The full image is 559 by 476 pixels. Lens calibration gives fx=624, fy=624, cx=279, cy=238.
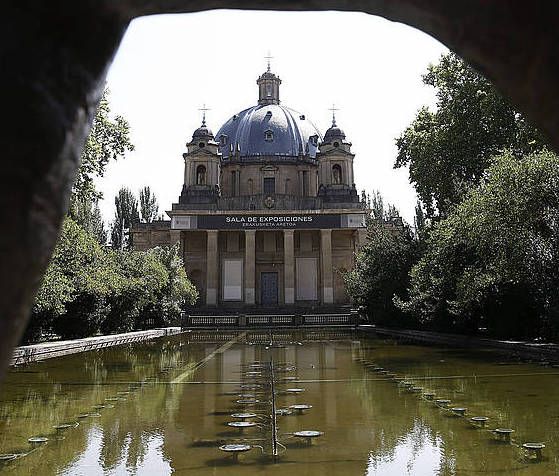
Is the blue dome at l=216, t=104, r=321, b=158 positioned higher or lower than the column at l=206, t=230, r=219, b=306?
higher

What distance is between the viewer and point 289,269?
47125 mm

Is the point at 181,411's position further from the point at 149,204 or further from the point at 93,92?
the point at 149,204

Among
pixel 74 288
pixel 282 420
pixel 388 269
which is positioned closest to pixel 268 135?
pixel 388 269

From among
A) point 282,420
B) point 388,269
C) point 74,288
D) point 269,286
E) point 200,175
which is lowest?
point 282,420

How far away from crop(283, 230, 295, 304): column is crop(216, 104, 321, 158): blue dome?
28.0 feet

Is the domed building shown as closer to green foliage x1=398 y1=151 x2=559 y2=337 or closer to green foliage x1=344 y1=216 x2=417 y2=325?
green foliage x1=344 y1=216 x2=417 y2=325

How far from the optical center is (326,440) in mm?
5375

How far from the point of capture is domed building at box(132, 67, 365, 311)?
155ft

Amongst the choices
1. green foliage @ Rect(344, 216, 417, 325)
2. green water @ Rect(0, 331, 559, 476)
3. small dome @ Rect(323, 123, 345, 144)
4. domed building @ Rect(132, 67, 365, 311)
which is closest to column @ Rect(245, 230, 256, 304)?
domed building @ Rect(132, 67, 365, 311)

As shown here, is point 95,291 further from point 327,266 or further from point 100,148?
point 327,266

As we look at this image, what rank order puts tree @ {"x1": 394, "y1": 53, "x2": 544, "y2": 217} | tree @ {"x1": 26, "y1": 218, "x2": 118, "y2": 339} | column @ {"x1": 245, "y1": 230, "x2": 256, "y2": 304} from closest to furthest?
tree @ {"x1": 26, "y1": 218, "x2": 118, "y2": 339}, tree @ {"x1": 394, "y1": 53, "x2": 544, "y2": 217}, column @ {"x1": 245, "y1": 230, "x2": 256, "y2": 304}

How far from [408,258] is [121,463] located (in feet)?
71.0

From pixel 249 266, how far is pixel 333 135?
1276 cm

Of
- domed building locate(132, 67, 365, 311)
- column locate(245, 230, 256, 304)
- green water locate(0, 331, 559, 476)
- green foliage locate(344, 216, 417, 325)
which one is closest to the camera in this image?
green water locate(0, 331, 559, 476)
